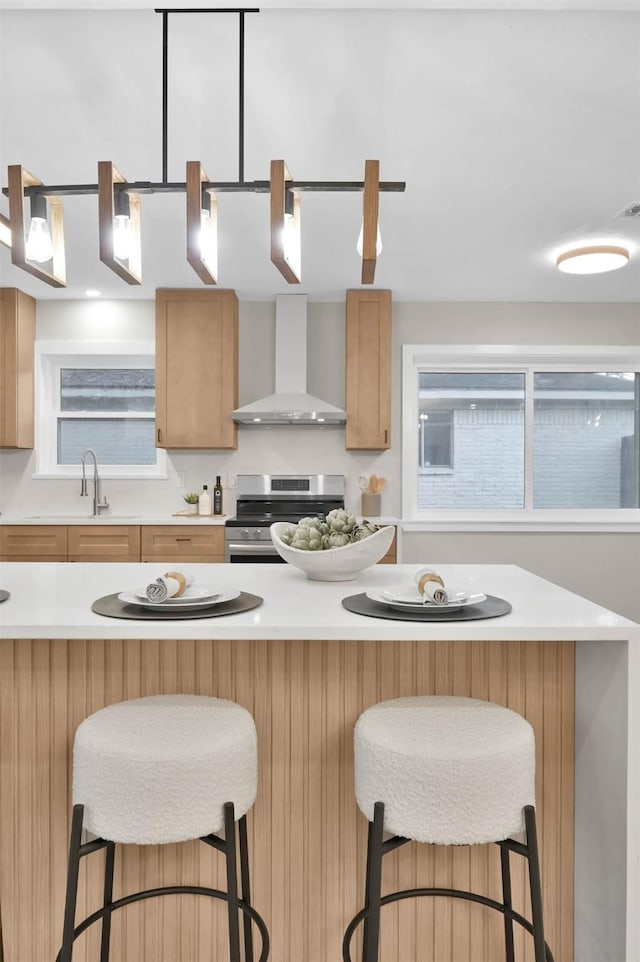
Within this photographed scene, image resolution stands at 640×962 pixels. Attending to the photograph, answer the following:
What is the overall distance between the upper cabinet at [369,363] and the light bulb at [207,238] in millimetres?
2710

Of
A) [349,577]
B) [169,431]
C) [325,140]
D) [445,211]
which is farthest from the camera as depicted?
[169,431]

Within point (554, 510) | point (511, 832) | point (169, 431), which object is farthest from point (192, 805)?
point (554, 510)

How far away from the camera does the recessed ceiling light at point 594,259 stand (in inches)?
137

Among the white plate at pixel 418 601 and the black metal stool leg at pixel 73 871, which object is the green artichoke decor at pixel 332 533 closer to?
the white plate at pixel 418 601

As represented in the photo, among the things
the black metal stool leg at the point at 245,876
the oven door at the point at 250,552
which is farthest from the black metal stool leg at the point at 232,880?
the oven door at the point at 250,552

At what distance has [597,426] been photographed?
15.9 ft

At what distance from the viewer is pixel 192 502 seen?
14.8ft

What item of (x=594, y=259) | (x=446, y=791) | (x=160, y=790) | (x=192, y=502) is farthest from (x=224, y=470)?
(x=446, y=791)

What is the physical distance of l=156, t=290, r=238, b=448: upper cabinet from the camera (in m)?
4.34

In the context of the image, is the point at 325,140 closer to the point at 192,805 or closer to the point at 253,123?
the point at 253,123

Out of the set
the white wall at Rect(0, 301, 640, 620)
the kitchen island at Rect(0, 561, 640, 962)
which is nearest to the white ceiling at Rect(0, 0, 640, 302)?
the white wall at Rect(0, 301, 640, 620)

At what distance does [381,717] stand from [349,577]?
0.57 meters

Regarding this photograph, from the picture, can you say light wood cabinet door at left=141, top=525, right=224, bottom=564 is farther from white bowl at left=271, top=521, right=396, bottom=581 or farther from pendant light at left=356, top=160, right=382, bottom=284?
pendant light at left=356, top=160, right=382, bottom=284

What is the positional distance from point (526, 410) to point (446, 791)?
3.96m
